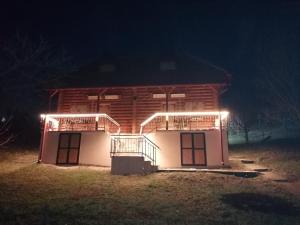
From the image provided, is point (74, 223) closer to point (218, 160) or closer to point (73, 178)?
point (73, 178)

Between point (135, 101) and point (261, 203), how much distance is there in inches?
512

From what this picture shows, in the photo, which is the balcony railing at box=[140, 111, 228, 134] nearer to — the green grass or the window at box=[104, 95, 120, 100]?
the window at box=[104, 95, 120, 100]

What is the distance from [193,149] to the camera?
1612cm

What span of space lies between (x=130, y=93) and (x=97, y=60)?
5.46 m

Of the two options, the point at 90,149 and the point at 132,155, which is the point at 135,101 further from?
the point at 132,155

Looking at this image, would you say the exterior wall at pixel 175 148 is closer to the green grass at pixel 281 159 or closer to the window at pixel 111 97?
the green grass at pixel 281 159

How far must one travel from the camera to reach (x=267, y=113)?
33.4 meters

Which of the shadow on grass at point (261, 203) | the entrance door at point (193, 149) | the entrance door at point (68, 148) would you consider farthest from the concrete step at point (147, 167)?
the entrance door at point (68, 148)

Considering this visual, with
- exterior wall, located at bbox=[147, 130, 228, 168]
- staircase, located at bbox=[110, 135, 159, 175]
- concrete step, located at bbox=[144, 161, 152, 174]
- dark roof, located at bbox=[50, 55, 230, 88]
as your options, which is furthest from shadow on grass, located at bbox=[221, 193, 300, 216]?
dark roof, located at bbox=[50, 55, 230, 88]

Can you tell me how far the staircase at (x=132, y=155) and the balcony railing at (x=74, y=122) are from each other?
77.0 inches

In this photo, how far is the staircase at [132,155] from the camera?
537 inches

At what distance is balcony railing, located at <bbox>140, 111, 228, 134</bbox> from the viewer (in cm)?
1658

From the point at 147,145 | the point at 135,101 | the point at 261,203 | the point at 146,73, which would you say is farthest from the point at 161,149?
the point at 261,203

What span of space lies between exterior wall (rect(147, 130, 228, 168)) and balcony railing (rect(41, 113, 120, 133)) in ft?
12.2
